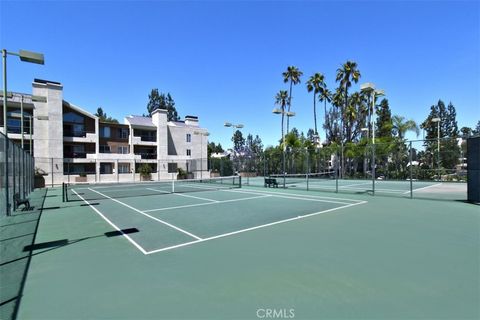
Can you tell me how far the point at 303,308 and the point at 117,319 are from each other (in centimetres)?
220

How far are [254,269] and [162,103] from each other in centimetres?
7679

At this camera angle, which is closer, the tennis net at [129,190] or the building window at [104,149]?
the tennis net at [129,190]

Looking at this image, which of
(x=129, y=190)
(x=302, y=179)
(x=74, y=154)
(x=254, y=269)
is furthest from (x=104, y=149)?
(x=254, y=269)

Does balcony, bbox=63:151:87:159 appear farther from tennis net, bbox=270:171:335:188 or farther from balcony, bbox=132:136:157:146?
tennis net, bbox=270:171:335:188

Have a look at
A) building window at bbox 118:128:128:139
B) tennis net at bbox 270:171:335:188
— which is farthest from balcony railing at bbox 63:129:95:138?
tennis net at bbox 270:171:335:188

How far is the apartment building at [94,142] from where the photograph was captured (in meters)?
31.1

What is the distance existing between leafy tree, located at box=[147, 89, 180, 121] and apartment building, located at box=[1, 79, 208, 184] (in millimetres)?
29255

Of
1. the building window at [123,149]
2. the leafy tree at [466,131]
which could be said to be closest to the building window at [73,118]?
the building window at [123,149]

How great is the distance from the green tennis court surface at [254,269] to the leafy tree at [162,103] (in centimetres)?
7041

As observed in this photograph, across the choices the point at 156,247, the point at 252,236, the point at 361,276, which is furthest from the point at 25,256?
the point at 361,276

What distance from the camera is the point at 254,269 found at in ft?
14.4

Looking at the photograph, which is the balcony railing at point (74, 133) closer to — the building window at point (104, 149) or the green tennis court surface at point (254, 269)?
the building window at point (104, 149)

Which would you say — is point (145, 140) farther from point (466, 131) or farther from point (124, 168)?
point (466, 131)

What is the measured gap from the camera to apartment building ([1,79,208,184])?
102ft
